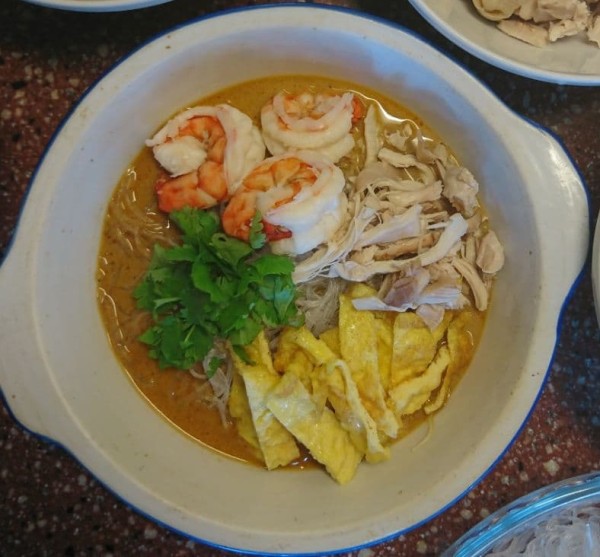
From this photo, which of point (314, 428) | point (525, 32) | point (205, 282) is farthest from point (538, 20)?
point (314, 428)

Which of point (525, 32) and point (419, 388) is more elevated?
point (525, 32)

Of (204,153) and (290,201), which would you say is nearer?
(290,201)

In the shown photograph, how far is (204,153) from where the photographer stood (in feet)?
4.92

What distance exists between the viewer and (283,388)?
1454mm

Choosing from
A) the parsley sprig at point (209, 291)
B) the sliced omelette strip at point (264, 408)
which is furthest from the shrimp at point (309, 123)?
the sliced omelette strip at point (264, 408)

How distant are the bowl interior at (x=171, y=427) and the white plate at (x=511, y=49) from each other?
6 cm

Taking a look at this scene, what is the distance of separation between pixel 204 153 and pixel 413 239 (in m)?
0.52

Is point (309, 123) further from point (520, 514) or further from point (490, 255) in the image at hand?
point (520, 514)

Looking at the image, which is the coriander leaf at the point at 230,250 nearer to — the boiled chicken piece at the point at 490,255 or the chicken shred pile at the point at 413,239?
the chicken shred pile at the point at 413,239

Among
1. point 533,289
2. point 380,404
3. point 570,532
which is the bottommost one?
point 570,532

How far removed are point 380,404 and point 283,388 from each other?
0.22m

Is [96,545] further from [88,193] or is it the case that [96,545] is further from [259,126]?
[259,126]

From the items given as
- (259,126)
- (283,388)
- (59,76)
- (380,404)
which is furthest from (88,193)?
(380,404)

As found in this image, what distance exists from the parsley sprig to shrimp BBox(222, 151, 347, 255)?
31 millimetres
